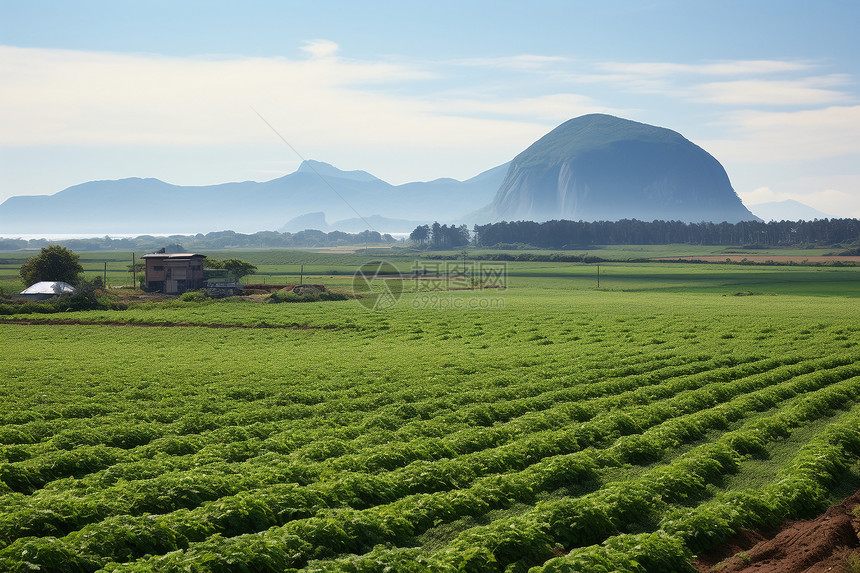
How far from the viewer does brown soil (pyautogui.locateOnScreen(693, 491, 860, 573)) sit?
518 inches

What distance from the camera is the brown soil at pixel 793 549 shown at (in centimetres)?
1315

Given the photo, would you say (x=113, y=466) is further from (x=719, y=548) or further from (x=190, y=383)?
(x=719, y=548)

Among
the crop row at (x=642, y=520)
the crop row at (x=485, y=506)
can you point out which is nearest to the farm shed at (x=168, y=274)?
the crop row at (x=485, y=506)

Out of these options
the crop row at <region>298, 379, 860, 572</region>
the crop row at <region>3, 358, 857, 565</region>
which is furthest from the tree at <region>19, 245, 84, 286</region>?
the crop row at <region>298, 379, 860, 572</region>

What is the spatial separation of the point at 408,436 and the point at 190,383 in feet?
44.6

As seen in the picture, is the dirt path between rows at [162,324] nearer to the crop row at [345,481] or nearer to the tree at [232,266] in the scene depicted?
the crop row at [345,481]

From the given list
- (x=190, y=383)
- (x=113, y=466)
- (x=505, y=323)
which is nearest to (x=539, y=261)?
(x=505, y=323)

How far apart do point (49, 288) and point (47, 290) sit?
1.68ft

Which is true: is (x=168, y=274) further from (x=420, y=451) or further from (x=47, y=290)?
(x=420, y=451)

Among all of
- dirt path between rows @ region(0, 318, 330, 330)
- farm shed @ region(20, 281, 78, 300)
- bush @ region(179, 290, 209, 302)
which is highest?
farm shed @ region(20, 281, 78, 300)

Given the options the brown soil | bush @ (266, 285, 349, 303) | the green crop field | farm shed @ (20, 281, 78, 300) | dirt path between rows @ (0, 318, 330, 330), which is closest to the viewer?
the green crop field

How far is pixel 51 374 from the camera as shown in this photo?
3122cm

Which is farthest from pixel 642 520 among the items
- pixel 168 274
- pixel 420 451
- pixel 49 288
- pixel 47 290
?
pixel 168 274

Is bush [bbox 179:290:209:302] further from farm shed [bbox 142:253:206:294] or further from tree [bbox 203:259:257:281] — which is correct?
tree [bbox 203:259:257:281]
